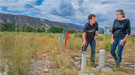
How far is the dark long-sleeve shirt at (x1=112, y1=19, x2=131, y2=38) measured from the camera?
298cm

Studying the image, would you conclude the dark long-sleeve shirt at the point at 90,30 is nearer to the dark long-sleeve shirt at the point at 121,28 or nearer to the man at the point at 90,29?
the man at the point at 90,29

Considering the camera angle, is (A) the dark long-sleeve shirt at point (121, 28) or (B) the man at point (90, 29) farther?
(B) the man at point (90, 29)

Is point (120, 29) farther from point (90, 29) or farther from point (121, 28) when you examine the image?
point (90, 29)

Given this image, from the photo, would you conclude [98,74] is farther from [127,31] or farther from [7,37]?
[7,37]

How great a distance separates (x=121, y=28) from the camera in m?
3.06

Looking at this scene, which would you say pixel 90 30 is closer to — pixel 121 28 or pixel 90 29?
pixel 90 29

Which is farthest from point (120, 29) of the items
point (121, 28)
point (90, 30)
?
point (90, 30)

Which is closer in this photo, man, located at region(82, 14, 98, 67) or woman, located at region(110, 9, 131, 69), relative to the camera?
woman, located at region(110, 9, 131, 69)

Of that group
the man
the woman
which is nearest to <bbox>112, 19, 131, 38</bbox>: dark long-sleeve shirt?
the woman

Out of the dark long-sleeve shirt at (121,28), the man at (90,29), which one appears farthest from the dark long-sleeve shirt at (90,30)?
the dark long-sleeve shirt at (121,28)

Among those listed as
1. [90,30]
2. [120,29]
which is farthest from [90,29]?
[120,29]

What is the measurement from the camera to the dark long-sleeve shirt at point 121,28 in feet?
9.79

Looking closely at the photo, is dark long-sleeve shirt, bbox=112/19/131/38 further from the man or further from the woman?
the man

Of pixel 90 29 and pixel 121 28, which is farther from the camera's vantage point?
pixel 90 29
